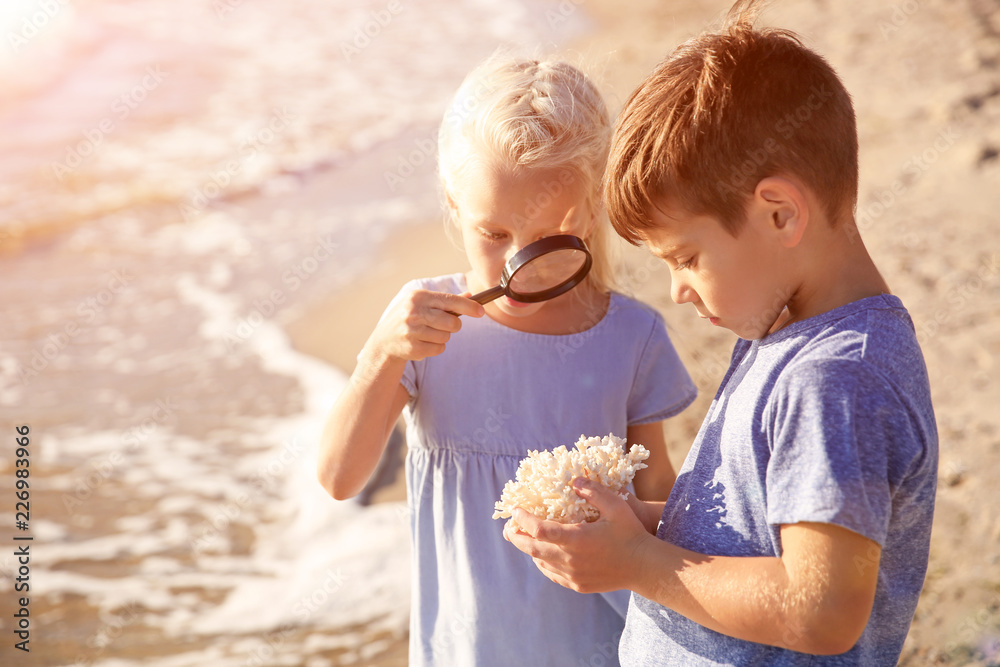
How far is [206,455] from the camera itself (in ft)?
16.4

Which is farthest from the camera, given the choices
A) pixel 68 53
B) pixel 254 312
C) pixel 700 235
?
pixel 68 53

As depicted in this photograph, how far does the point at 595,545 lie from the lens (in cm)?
150

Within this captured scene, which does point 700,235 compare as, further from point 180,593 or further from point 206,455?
point 206,455

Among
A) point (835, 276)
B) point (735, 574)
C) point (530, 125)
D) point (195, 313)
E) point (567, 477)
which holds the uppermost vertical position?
point (195, 313)

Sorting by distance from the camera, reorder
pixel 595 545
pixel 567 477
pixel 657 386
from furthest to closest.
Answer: pixel 657 386
pixel 567 477
pixel 595 545

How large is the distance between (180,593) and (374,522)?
3.21 ft

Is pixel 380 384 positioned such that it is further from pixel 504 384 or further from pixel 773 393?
pixel 773 393

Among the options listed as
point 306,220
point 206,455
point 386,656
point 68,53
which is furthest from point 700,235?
point 68,53

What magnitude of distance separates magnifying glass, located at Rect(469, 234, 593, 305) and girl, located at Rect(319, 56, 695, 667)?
6 centimetres

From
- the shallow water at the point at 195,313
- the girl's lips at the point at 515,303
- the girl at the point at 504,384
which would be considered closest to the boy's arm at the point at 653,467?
the girl at the point at 504,384

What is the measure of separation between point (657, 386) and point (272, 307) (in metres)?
4.65

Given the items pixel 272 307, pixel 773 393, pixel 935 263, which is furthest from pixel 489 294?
pixel 272 307

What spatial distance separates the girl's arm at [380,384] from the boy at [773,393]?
0.52 m

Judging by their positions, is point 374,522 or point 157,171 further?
point 157,171
